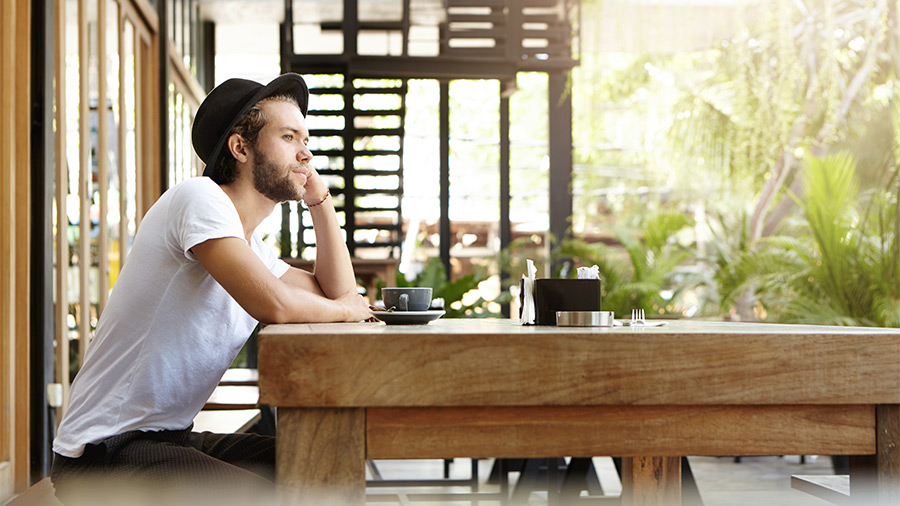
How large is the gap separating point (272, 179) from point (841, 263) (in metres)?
4.76

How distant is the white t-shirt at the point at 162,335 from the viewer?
65.6 inches

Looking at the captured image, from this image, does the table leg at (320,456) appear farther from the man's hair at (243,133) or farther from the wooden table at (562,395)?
the man's hair at (243,133)

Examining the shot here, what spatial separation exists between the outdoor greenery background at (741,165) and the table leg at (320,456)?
4.41 m

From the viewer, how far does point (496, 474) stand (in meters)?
4.86

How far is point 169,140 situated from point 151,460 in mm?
5518

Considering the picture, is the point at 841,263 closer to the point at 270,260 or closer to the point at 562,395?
the point at 270,260

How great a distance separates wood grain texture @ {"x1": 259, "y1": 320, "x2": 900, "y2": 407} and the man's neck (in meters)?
0.74

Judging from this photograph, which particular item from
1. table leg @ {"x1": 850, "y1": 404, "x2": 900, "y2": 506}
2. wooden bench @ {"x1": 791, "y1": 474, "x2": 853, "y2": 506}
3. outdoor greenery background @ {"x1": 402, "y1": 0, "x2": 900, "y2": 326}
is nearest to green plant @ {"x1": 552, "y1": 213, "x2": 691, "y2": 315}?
outdoor greenery background @ {"x1": 402, "y1": 0, "x2": 900, "y2": 326}

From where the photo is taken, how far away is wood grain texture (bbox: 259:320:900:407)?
4.03 ft

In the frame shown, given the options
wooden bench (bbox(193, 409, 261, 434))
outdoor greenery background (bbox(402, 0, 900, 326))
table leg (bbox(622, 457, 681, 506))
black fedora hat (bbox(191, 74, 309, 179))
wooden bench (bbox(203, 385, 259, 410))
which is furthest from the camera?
outdoor greenery background (bbox(402, 0, 900, 326))

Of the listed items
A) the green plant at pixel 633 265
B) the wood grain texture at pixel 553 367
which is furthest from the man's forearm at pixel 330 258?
the green plant at pixel 633 265

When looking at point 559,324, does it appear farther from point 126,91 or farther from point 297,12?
point 297,12

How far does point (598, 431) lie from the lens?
A: 4.25 feet

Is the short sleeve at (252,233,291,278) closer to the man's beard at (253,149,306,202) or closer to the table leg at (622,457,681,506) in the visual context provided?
the man's beard at (253,149,306,202)
